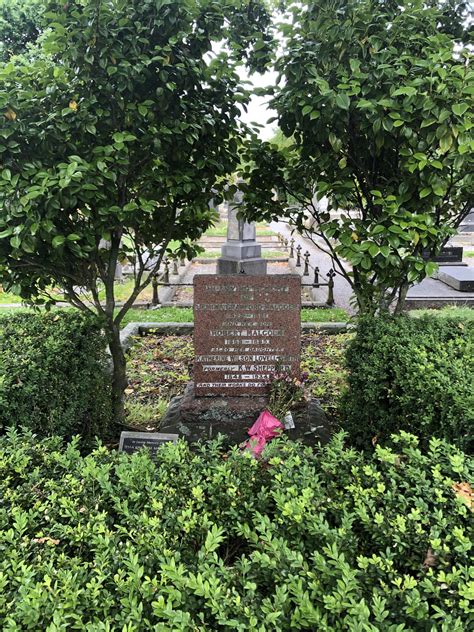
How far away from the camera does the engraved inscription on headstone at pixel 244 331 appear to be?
14.6ft

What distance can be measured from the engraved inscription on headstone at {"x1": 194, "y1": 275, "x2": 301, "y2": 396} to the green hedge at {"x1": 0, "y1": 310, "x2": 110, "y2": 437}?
0.95 meters

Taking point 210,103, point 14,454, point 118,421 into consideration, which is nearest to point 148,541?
point 14,454

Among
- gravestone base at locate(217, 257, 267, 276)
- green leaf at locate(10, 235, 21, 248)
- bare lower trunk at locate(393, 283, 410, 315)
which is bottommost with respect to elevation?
bare lower trunk at locate(393, 283, 410, 315)

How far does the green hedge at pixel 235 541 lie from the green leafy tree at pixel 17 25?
1706 cm

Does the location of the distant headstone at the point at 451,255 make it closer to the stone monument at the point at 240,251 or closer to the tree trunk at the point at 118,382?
the stone monument at the point at 240,251

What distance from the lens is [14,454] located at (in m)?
2.10

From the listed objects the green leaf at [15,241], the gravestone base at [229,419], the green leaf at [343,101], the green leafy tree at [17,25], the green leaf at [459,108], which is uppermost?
the green leafy tree at [17,25]

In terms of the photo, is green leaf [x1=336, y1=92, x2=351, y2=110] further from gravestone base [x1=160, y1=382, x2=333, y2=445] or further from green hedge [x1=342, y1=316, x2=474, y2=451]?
gravestone base [x1=160, y1=382, x2=333, y2=445]

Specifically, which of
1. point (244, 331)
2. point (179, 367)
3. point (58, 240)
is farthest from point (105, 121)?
point (179, 367)

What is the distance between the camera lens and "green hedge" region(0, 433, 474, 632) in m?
1.36

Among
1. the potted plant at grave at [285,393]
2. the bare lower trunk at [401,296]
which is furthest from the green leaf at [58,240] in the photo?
the bare lower trunk at [401,296]

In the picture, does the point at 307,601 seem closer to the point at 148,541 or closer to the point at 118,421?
the point at 148,541

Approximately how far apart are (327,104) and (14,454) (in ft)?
9.17

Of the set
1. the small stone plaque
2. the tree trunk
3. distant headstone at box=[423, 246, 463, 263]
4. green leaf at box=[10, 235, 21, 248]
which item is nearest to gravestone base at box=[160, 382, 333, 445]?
the tree trunk
